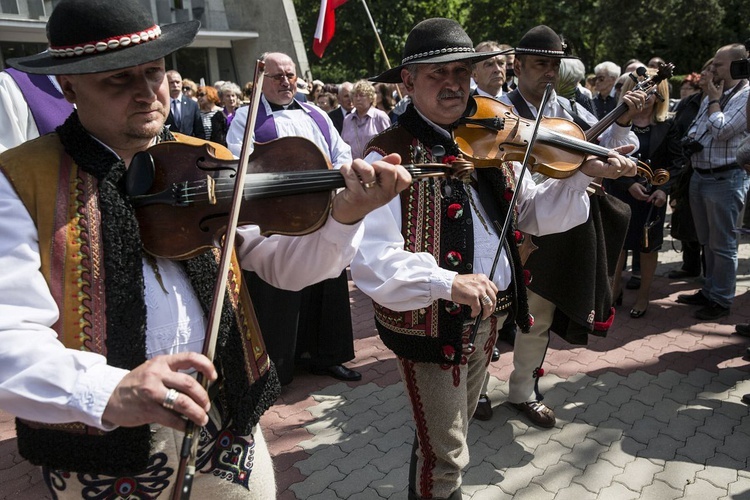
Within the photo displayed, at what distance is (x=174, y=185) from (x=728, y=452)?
10.5 ft

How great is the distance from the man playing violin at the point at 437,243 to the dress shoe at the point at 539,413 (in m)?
1.31

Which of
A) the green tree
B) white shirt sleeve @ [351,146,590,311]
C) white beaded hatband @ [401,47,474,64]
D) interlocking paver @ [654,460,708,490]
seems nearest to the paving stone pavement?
interlocking paver @ [654,460,708,490]

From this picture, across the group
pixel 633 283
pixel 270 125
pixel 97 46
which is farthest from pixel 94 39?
pixel 633 283

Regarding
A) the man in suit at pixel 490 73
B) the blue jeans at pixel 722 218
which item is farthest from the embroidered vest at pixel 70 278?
the blue jeans at pixel 722 218

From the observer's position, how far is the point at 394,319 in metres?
2.27

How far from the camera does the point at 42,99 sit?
99.0 inches

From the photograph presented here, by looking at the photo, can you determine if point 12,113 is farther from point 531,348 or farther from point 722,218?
point 722,218

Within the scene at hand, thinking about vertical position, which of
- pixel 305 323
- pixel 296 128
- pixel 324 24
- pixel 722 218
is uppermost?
pixel 324 24

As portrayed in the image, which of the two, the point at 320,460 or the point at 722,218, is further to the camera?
the point at 722,218

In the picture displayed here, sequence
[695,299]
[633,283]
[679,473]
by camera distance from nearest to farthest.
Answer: [679,473] → [695,299] → [633,283]

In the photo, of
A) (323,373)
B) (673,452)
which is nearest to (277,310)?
(323,373)

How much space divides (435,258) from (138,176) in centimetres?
110

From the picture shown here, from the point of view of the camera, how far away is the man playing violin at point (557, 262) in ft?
10.7

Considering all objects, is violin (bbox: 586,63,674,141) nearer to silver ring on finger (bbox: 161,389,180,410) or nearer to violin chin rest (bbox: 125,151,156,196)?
violin chin rest (bbox: 125,151,156,196)
